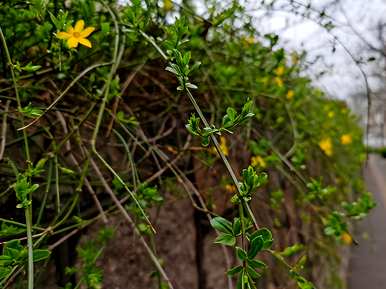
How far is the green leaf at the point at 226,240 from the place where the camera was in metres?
0.48

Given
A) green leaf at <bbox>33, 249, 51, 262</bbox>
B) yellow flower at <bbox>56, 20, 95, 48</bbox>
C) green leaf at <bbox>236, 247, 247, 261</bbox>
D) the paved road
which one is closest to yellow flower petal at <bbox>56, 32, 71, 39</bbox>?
yellow flower at <bbox>56, 20, 95, 48</bbox>

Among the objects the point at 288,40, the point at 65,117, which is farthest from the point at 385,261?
the point at 65,117

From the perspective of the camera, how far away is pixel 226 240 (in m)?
0.48

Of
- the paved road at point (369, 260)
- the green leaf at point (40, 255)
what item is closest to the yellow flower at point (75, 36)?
the green leaf at point (40, 255)

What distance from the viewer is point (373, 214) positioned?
4.91 m

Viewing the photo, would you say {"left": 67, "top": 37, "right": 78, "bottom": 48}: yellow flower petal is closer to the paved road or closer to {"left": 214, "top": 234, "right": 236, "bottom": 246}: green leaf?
{"left": 214, "top": 234, "right": 236, "bottom": 246}: green leaf

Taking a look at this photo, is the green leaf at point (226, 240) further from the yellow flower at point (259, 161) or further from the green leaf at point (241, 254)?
the yellow flower at point (259, 161)

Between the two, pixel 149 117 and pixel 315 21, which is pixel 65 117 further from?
pixel 315 21

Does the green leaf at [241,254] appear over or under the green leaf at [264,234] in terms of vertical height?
under

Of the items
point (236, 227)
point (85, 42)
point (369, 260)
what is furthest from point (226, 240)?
point (369, 260)

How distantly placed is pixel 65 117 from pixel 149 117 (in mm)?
319

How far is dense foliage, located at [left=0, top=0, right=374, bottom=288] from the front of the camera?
0.58 metres

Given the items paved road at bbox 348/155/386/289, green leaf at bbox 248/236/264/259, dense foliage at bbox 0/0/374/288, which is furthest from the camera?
paved road at bbox 348/155/386/289

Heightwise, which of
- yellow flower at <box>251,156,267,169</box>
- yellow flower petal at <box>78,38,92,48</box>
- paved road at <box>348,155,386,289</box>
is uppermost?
yellow flower petal at <box>78,38,92,48</box>
